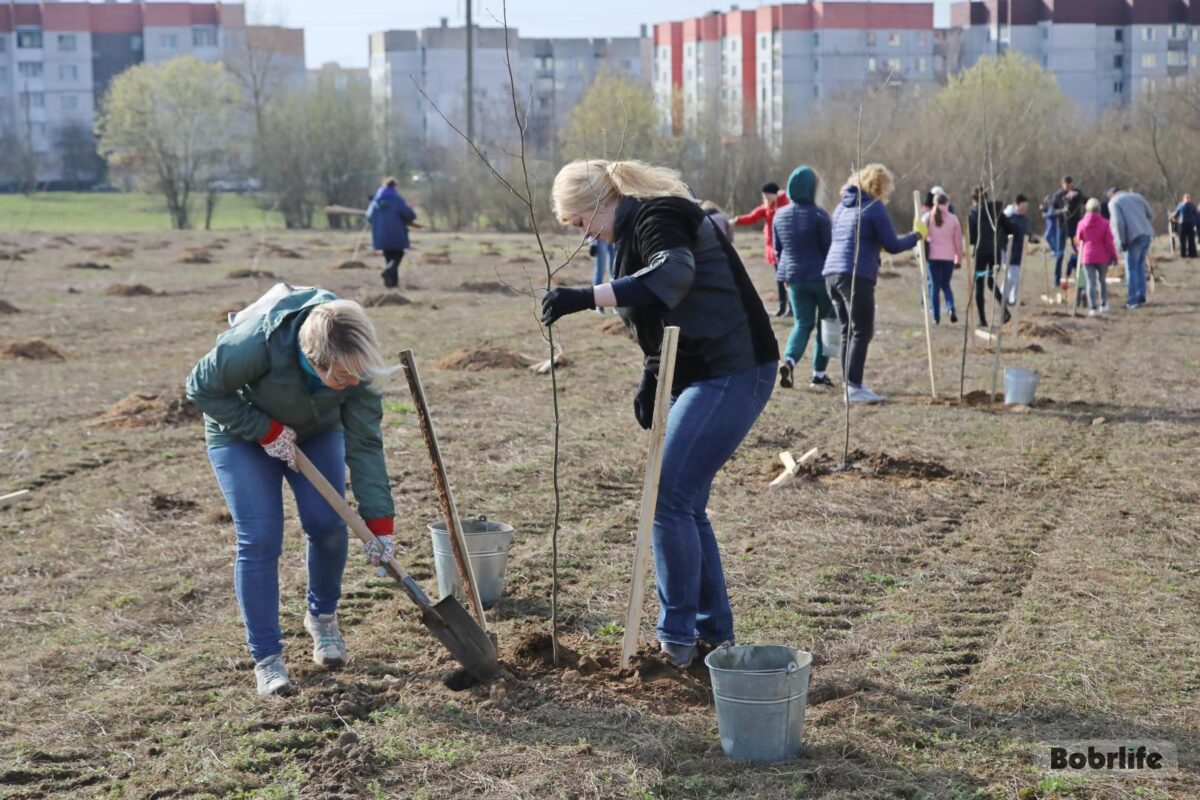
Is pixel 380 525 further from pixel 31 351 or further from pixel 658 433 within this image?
pixel 31 351

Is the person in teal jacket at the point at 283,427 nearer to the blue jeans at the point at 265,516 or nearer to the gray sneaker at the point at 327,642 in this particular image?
the blue jeans at the point at 265,516

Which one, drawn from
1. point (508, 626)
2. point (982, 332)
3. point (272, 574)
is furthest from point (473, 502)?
point (982, 332)

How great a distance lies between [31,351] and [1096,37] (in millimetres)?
86645

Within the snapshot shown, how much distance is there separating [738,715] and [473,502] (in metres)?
3.55

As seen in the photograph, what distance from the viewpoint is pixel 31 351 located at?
13.1 m

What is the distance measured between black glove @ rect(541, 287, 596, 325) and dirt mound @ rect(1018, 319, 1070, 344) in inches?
445

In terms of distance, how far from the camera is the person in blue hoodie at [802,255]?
10031mm

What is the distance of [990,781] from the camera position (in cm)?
364

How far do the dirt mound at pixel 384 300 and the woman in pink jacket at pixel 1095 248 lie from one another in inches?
345

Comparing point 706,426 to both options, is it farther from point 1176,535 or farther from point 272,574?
point 1176,535

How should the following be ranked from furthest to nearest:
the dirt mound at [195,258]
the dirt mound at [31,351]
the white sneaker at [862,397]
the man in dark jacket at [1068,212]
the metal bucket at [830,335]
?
the dirt mound at [195,258] → the man in dark jacket at [1068,212] → the dirt mound at [31,351] → the metal bucket at [830,335] → the white sneaker at [862,397]

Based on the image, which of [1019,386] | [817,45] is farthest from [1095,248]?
[817,45]

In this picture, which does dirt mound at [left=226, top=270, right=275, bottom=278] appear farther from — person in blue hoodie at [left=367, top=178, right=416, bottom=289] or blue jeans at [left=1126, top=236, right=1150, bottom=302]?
blue jeans at [left=1126, top=236, right=1150, bottom=302]

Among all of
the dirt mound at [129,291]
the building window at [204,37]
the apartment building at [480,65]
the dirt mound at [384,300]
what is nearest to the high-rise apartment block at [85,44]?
the building window at [204,37]
